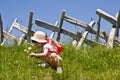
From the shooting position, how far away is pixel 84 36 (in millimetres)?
12945

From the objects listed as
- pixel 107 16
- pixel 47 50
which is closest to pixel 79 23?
pixel 107 16

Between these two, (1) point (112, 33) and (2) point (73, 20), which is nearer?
(1) point (112, 33)

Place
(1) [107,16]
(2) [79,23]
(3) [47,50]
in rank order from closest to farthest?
(3) [47,50] → (1) [107,16] → (2) [79,23]

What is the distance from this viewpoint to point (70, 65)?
856 cm

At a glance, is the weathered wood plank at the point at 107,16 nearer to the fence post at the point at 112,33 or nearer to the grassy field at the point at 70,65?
the fence post at the point at 112,33

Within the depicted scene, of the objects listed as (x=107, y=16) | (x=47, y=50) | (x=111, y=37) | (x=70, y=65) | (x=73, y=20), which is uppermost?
(x=107, y=16)

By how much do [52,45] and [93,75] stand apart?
106 cm

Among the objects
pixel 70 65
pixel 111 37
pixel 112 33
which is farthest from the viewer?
pixel 112 33

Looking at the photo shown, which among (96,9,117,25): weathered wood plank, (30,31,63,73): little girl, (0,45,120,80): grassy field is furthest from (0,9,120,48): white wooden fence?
(30,31,63,73): little girl

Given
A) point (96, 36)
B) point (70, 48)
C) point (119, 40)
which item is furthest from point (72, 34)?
point (70, 48)

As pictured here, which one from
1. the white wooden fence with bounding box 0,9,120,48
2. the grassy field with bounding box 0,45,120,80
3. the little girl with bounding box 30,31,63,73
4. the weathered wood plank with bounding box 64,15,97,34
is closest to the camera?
the grassy field with bounding box 0,45,120,80

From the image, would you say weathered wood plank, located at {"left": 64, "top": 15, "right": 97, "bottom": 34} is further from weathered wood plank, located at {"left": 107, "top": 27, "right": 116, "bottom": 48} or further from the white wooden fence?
weathered wood plank, located at {"left": 107, "top": 27, "right": 116, "bottom": 48}

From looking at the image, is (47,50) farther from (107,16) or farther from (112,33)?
(107,16)

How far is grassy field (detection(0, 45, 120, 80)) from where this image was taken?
24.0 ft
